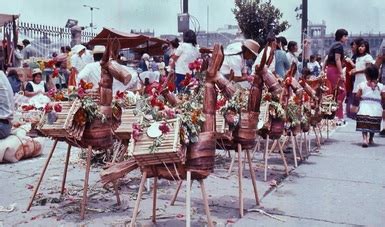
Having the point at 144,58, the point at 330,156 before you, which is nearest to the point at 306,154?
the point at 330,156

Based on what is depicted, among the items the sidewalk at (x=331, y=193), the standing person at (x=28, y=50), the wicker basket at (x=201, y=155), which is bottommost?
the sidewalk at (x=331, y=193)

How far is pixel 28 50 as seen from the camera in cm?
1612

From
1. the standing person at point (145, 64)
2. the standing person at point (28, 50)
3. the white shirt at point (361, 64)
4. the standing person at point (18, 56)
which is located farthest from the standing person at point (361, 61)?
the standing person at point (28, 50)

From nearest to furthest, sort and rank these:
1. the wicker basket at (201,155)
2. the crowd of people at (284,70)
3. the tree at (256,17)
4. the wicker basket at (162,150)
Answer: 1. the wicker basket at (162,150)
2. the wicker basket at (201,155)
3. the crowd of people at (284,70)
4. the tree at (256,17)

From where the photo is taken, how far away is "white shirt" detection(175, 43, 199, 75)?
346 inches

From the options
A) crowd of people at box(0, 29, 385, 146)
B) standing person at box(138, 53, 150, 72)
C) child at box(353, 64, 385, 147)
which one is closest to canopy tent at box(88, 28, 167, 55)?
standing person at box(138, 53, 150, 72)

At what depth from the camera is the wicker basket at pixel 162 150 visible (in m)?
3.50

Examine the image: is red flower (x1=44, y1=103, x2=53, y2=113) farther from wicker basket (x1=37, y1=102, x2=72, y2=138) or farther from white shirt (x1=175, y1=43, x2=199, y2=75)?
white shirt (x1=175, y1=43, x2=199, y2=75)

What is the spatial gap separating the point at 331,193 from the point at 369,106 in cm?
378

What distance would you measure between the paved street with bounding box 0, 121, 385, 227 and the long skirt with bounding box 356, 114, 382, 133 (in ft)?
4.97

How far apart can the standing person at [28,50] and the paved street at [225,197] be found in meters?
9.32

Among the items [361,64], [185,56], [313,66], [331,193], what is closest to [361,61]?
[361,64]

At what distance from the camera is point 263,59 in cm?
452

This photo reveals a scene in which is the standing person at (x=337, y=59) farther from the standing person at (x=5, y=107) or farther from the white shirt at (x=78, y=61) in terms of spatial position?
the standing person at (x=5, y=107)
